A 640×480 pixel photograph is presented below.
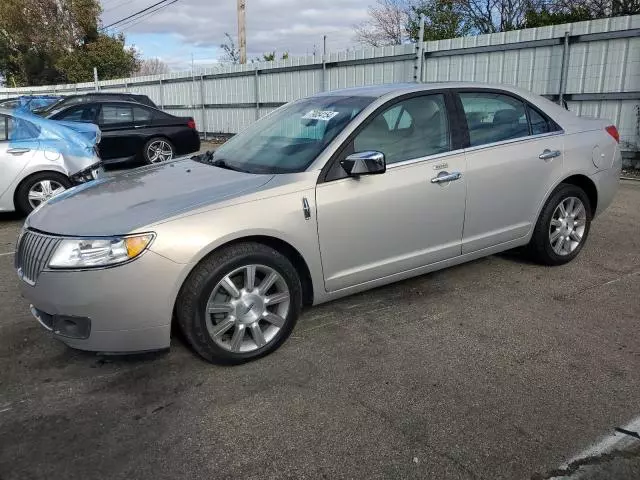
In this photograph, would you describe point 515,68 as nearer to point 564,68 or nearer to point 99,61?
point 564,68

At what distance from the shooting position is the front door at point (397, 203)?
351 centimetres

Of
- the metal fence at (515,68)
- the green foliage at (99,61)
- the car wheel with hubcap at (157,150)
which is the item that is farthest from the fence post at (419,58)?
the green foliage at (99,61)

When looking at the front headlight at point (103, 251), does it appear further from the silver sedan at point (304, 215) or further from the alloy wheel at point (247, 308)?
the alloy wheel at point (247, 308)

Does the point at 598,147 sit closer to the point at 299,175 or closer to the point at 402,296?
the point at 402,296

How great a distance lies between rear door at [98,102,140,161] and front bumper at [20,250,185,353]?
340 inches

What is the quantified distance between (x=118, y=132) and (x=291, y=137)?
8.23 m

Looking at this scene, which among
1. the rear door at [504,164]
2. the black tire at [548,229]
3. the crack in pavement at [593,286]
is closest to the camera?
the rear door at [504,164]

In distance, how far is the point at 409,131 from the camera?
3910mm

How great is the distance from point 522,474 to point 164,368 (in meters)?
2.01

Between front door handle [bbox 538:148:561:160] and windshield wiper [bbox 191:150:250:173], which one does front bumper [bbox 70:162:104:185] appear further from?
front door handle [bbox 538:148:561:160]

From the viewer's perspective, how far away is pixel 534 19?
18.3m

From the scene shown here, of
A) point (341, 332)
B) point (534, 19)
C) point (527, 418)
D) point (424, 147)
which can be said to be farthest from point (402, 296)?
point (534, 19)

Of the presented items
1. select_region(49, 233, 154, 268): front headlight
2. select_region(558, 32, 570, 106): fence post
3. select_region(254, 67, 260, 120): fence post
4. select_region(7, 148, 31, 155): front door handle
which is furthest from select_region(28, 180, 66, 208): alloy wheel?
select_region(254, 67, 260, 120): fence post

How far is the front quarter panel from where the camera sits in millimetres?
2939
